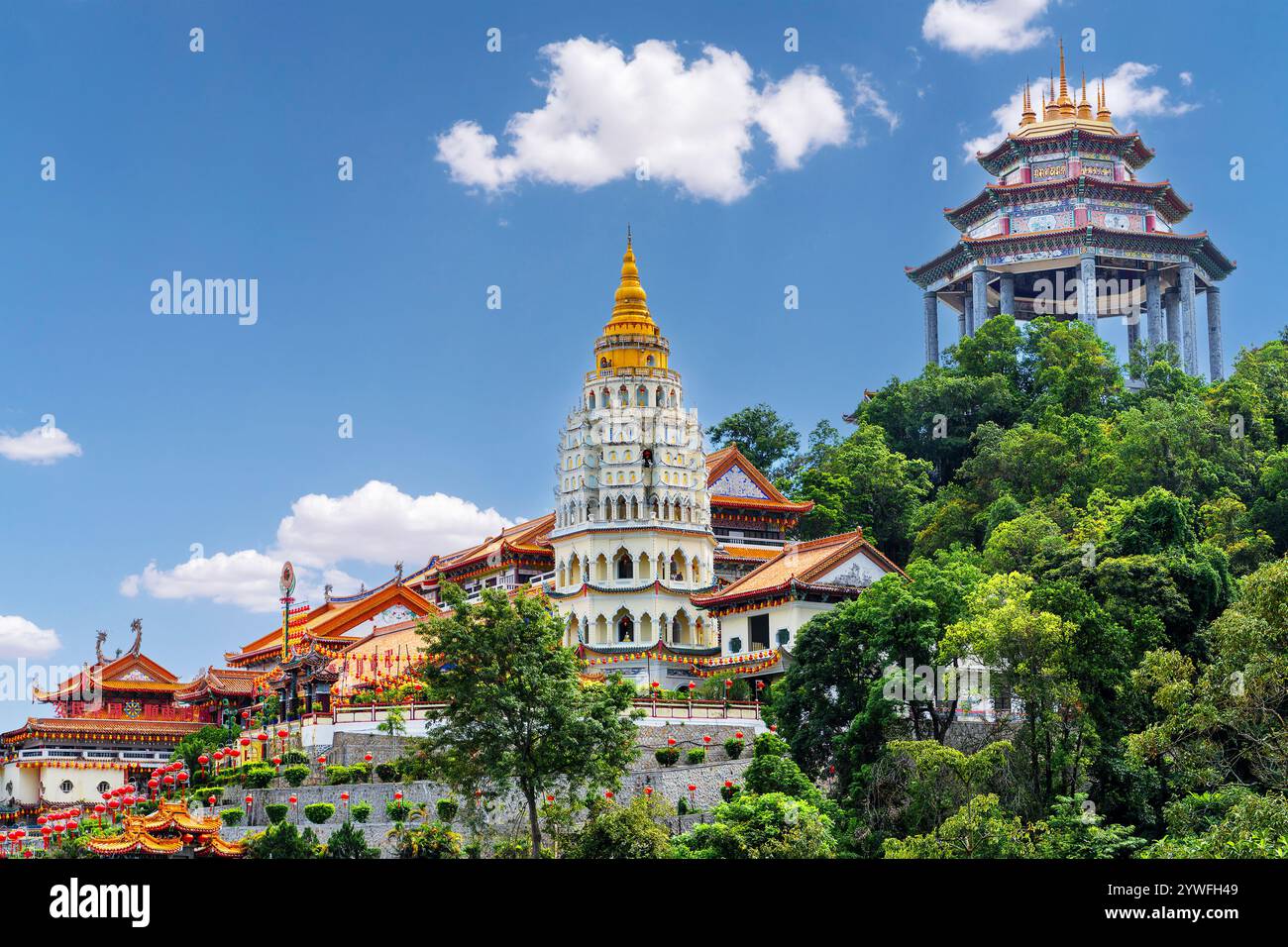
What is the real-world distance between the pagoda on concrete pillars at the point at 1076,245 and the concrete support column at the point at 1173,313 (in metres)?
0.07

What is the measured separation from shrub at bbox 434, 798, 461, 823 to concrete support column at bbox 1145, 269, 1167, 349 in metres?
51.7

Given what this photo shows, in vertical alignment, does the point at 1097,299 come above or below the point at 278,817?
above

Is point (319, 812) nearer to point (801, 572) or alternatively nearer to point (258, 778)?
point (258, 778)

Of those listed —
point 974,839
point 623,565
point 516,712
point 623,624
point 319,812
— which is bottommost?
point 974,839

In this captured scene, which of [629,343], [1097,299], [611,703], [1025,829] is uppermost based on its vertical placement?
[1097,299]

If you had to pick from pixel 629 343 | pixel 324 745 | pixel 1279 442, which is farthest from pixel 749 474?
pixel 324 745

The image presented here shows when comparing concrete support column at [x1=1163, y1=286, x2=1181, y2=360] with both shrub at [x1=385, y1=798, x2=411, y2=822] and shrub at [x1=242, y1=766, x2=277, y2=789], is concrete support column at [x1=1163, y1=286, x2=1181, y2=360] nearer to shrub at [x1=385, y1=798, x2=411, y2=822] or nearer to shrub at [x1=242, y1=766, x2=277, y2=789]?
shrub at [x1=242, y1=766, x2=277, y2=789]

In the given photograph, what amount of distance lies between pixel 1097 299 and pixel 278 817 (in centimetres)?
5670

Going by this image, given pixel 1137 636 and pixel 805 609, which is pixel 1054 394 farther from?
pixel 1137 636

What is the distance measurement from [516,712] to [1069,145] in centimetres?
5663

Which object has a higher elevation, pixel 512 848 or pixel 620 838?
pixel 620 838

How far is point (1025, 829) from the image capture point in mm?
39344

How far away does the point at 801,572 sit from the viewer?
59.1m
